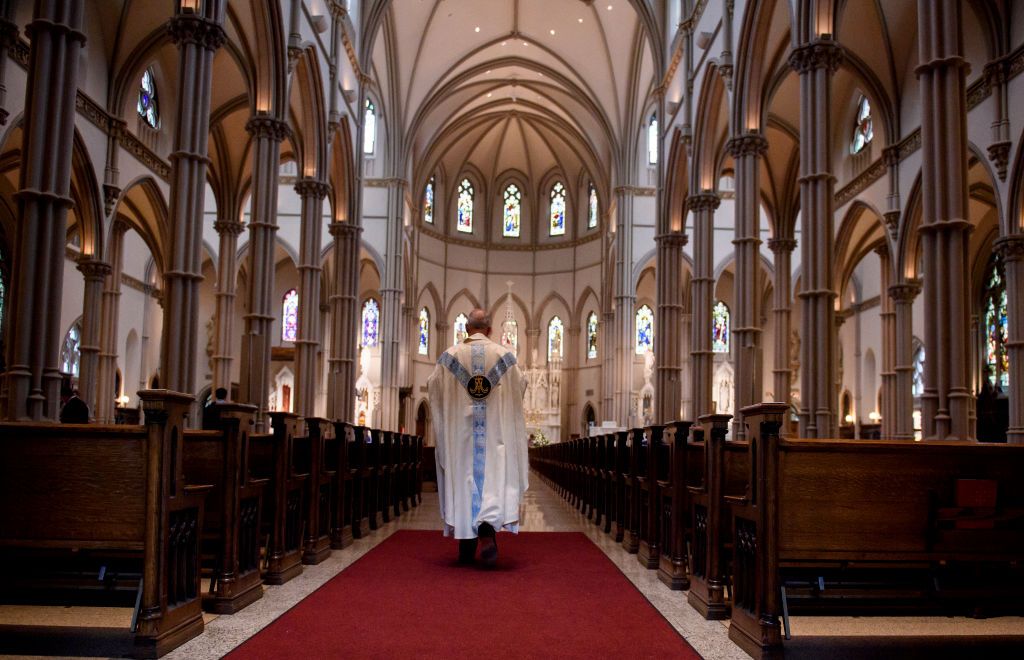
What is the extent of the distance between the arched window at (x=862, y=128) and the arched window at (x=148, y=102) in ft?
52.4

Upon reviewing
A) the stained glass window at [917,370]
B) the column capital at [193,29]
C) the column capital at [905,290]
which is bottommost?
the stained glass window at [917,370]

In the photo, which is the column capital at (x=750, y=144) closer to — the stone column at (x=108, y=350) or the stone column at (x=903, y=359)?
the stone column at (x=903, y=359)

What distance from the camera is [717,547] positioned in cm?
540

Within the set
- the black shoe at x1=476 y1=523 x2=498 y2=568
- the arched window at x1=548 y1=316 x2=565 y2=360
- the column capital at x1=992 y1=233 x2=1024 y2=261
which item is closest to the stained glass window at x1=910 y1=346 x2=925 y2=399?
the column capital at x1=992 y1=233 x2=1024 y2=261

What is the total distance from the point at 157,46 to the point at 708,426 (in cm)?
1548

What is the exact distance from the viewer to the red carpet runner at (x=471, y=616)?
4.31 meters

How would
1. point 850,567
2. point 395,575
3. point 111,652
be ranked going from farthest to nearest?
point 395,575
point 850,567
point 111,652

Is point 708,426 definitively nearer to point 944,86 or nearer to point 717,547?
point 717,547

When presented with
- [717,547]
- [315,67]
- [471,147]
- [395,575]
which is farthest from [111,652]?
[471,147]

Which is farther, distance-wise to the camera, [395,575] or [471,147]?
[471,147]

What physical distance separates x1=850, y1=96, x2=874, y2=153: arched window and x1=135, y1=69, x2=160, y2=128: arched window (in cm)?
1598

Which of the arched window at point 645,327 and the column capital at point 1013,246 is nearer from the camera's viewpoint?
the column capital at point 1013,246

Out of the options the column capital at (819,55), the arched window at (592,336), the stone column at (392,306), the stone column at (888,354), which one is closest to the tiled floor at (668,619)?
the column capital at (819,55)

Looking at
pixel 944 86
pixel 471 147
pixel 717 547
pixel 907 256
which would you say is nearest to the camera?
pixel 717 547
